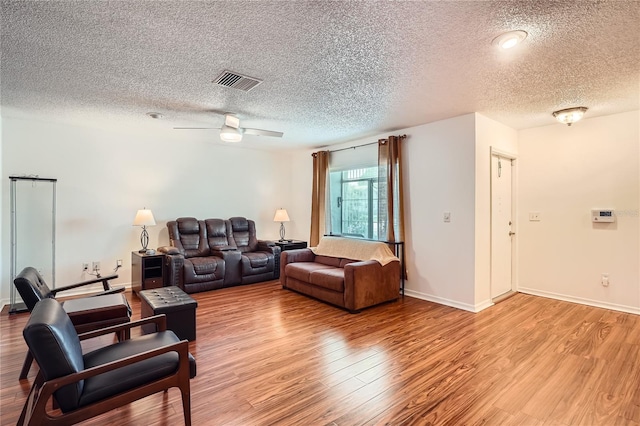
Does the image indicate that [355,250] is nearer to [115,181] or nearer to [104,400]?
[104,400]

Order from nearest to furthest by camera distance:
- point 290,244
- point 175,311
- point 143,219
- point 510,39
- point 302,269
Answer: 1. point 510,39
2. point 175,311
3. point 302,269
4. point 143,219
5. point 290,244

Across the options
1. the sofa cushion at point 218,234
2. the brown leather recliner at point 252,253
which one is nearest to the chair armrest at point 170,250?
the sofa cushion at point 218,234

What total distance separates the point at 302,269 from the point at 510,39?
3.60 metres

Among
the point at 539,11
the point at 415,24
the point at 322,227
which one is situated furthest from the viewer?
the point at 322,227

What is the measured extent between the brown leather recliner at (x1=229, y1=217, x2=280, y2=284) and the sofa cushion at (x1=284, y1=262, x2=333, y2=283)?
750mm

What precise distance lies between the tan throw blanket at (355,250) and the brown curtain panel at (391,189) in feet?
1.29

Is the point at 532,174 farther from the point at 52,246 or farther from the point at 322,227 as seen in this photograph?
the point at 52,246

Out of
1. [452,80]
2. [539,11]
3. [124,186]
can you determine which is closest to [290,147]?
[124,186]

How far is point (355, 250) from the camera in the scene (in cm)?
473

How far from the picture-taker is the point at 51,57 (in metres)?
2.49

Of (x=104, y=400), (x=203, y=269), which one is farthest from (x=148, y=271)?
(x=104, y=400)

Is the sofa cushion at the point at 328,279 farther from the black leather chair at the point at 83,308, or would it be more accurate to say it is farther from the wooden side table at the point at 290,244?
the black leather chair at the point at 83,308

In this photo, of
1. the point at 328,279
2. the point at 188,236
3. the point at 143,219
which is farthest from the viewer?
the point at 188,236

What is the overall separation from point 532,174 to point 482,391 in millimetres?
A: 3664
